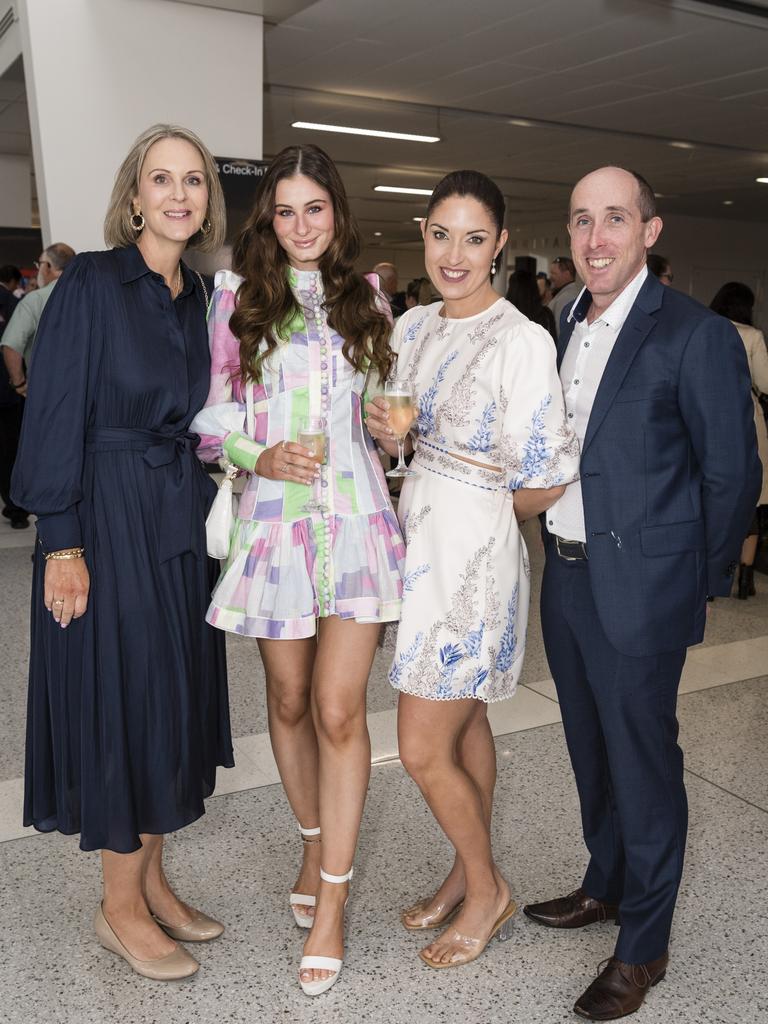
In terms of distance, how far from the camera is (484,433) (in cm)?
203

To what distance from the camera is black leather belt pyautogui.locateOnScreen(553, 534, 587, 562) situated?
206cm

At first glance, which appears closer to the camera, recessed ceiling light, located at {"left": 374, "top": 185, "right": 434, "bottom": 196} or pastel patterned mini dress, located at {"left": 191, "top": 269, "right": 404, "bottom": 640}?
pastel patterned mini dress, located at {"left": 191, "top": 269, "right": 404, "bottom": 640}

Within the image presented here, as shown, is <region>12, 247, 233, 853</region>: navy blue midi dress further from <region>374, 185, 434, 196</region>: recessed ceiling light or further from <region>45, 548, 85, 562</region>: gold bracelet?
<region>374, 185, 434, 196</region>: recessed ceiling light

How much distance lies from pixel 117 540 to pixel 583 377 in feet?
3.42

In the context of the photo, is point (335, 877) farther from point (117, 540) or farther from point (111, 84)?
point (111, 84)

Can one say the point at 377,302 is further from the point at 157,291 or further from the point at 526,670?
the point at 526,670

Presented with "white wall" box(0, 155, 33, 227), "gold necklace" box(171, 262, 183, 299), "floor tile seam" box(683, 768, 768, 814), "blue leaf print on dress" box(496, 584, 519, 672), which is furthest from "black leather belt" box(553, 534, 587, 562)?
"white wall" box(0, 155, 33, 227)

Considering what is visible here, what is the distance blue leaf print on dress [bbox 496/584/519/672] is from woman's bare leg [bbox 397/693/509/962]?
0.11m

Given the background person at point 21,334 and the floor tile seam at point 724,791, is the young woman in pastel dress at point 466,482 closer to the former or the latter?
the floor tile seam at point 724,791

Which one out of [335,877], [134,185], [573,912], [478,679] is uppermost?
[134,185]

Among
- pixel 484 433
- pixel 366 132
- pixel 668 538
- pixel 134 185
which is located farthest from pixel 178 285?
pixel 366 132

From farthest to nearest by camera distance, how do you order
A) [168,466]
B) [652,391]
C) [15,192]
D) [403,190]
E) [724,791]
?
[403,190]
[15,192]
[724,791]
[168,466]
[652,391]

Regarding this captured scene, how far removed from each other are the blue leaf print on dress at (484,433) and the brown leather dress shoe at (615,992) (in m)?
1.13

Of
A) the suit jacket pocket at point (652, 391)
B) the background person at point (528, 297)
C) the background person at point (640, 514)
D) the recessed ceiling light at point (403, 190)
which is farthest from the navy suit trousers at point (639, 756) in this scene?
the recessed ceiling light at point (403, 190)
